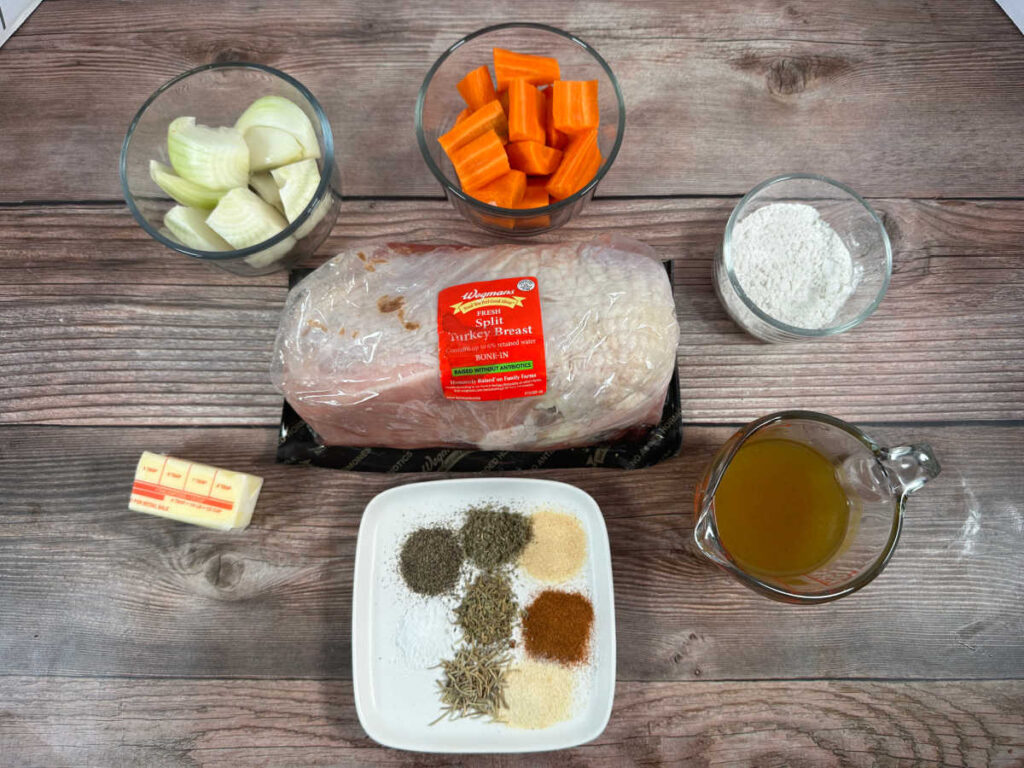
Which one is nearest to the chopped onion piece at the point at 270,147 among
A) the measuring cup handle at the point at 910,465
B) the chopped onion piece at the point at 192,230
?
the chopped onion piece at the point at 192,230

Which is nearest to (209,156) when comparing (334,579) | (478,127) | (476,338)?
(478,127)

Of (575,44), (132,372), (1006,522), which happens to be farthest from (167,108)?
(1006,522)

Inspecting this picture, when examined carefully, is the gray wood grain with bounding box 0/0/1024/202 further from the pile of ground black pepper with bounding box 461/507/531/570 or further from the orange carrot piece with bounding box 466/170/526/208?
the pile of ground black pepper with bounding box 461/507/531/570

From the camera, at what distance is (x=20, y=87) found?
1.29m

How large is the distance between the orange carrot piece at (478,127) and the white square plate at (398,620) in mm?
581

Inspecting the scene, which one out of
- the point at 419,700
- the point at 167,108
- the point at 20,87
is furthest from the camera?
the point at 20,87

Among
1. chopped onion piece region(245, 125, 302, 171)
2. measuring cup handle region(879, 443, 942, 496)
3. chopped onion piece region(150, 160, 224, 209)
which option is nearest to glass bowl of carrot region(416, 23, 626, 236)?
chopped onion piece region(245, 125, 302, 171)

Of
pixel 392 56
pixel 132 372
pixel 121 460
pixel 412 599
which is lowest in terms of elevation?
pixel 412 599

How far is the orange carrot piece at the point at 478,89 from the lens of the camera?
1101mm

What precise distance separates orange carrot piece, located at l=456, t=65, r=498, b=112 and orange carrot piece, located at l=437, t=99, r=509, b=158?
25mm

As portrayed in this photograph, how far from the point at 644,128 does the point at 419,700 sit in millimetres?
1136

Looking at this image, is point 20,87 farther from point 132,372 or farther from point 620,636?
point 620,636

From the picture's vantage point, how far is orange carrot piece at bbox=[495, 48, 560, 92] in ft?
3.58

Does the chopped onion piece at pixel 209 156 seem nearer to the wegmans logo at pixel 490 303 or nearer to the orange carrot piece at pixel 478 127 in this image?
the orange carrot piece at pixel 478 127
